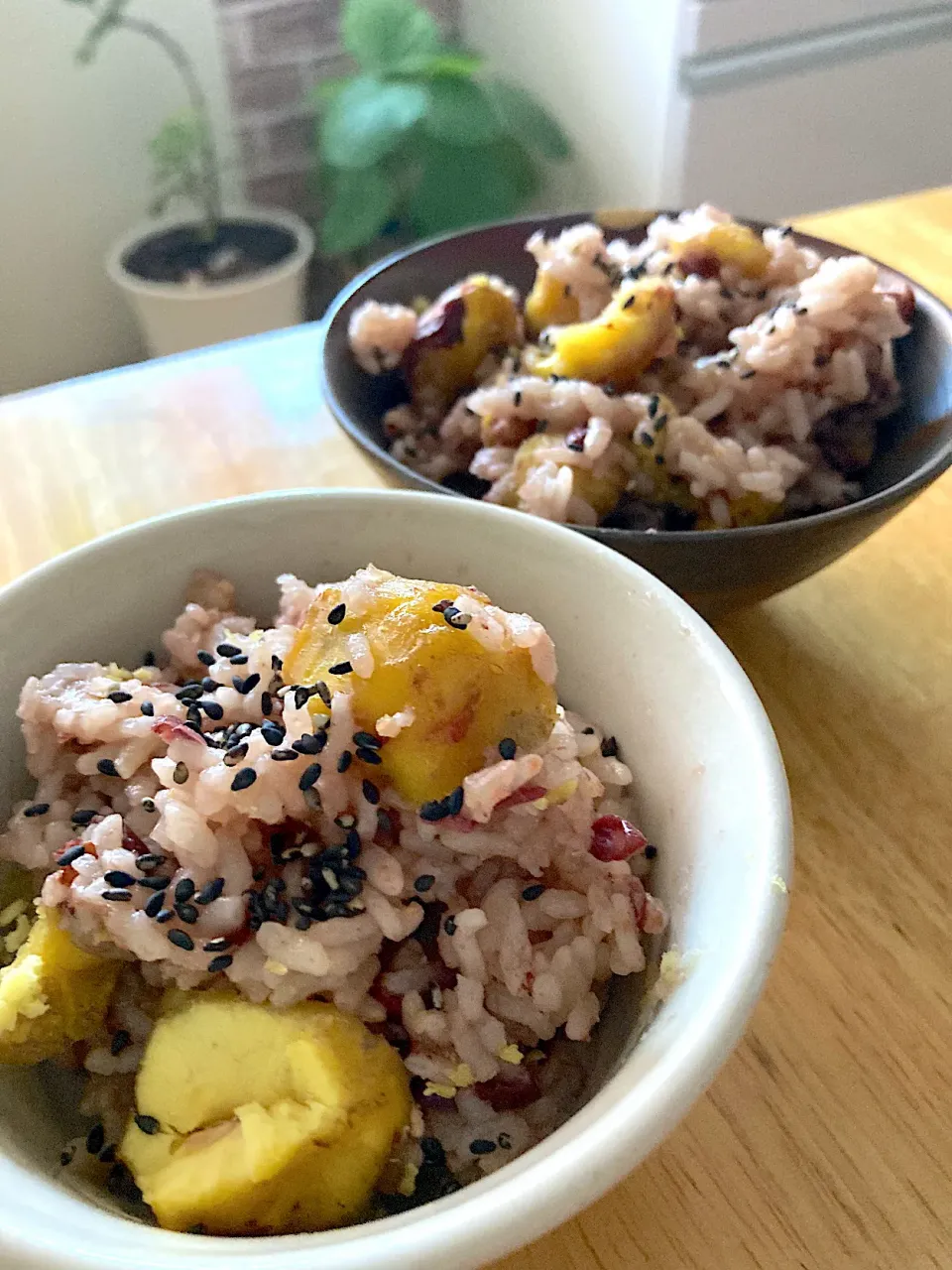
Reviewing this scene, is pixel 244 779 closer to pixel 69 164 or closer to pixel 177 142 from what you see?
pixel 177 142

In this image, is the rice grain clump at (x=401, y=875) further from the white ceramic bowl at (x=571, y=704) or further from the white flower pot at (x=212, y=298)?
the white flower pot at (x=212, y=298)

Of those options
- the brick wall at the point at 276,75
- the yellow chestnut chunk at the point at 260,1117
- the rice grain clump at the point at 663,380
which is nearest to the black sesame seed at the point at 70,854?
the yellow chestnut chunk at the point at 260,1117

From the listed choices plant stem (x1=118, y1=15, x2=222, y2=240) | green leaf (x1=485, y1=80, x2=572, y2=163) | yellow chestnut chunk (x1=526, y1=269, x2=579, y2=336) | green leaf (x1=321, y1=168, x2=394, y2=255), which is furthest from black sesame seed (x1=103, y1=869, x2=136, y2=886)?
green leaf (x1=485, y1=80, x2=572, y2=163)

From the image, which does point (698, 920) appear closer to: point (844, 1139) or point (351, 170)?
point (844, 1139)

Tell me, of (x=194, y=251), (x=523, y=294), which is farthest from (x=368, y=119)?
(x=523, y=294)

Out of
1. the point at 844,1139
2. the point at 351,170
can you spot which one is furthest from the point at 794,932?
the point at 351,170

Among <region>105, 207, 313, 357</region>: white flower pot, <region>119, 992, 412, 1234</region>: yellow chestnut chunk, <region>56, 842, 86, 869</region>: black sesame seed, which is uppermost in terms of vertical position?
<region>56, 842, 86, 869</region>: black sesame seed

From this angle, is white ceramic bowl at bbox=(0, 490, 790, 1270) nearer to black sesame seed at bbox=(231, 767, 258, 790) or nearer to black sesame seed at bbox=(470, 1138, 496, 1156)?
black sesame seed at bbox=(470, 1138, 496, 1156)
